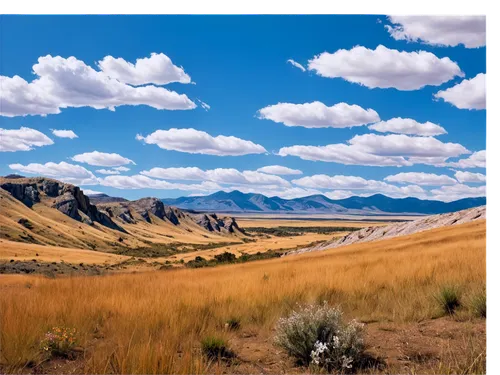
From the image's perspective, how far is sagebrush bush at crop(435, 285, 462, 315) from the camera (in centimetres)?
804

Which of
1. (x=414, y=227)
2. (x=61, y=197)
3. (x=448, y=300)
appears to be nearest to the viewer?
(x=448, y=300)

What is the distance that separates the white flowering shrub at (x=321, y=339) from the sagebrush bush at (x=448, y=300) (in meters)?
2.73

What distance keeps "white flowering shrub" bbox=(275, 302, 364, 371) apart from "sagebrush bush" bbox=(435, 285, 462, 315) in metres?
2.73

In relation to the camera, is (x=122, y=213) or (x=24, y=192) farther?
(x=122, y=213)

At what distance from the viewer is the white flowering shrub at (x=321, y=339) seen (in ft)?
17.6

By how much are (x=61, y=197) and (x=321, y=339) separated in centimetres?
14387

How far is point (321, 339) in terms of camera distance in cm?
580

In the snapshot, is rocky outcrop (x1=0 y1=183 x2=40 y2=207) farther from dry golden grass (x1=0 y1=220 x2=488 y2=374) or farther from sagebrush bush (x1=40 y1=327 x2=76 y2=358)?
sagebrush bush (x1=40 y1=327 x2=76 y2=358)

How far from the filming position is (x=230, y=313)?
310 inches

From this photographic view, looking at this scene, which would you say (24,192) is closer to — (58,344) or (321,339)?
(58,344)

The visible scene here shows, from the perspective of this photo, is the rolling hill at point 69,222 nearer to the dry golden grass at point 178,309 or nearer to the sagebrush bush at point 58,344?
the dry golden grass at point 178,309

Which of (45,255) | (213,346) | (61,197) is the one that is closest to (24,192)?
(61,197)

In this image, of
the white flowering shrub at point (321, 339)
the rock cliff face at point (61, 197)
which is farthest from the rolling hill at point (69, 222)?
the white flowering shrub at point (321, 339)

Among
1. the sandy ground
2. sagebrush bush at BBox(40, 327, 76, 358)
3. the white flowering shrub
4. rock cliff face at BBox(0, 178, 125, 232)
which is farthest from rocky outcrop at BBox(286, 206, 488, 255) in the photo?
rock cliff face at BBox(0, 178, 125, 232)
